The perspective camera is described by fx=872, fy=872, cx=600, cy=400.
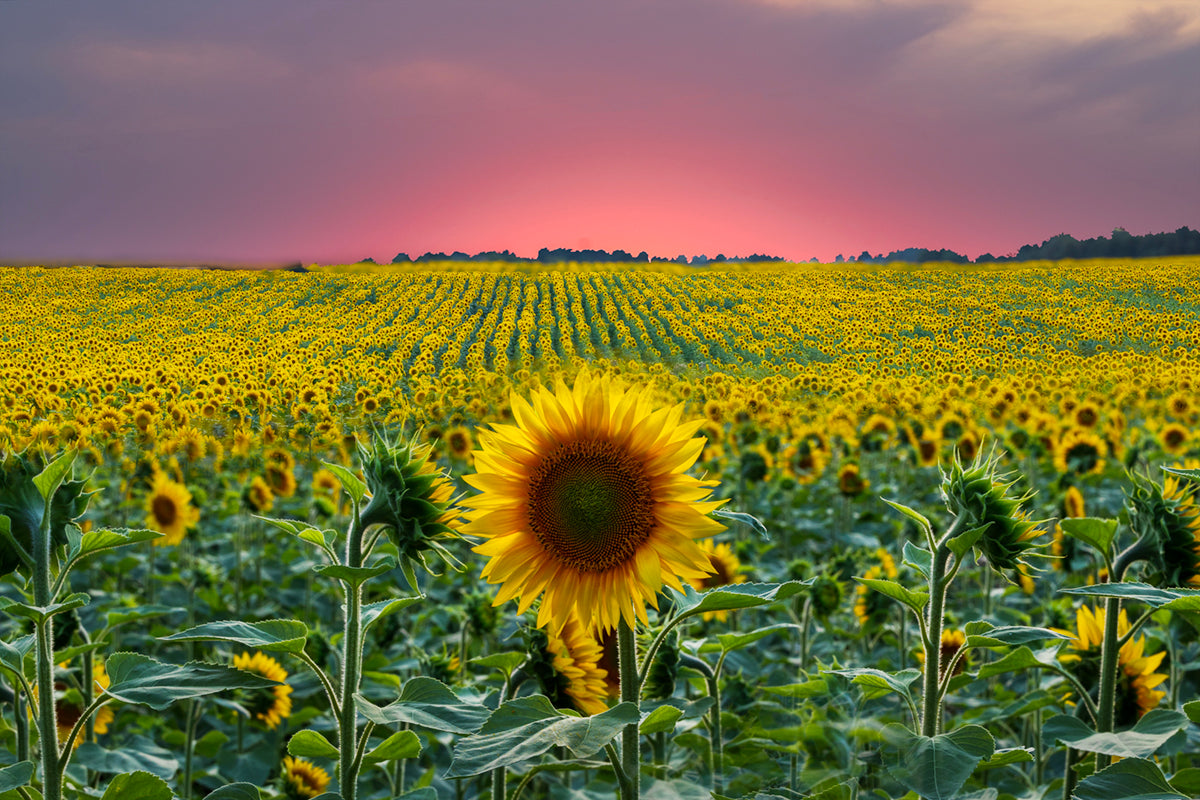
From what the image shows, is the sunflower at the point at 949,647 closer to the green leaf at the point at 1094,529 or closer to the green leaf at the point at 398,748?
the green leaf at the point at 1094,529

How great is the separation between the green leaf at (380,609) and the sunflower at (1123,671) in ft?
5.05

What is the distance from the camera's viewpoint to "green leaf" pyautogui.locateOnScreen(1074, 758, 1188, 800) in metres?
1.03

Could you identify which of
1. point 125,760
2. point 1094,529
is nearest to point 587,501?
point 1094,529

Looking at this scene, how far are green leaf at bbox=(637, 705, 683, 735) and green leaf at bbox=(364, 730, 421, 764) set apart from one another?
0.37 metres

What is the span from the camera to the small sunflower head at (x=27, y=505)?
3.88ft

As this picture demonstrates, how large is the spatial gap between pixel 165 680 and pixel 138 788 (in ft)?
0.50

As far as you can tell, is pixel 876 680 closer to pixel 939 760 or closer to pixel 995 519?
pixel 939 760

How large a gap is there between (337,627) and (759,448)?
325cm

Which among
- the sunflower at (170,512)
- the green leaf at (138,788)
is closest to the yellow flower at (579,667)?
the green leaf at (138,788)

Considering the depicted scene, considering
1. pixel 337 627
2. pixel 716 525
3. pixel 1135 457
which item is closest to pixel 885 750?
pixel 716 525

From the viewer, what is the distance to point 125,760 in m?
1.90

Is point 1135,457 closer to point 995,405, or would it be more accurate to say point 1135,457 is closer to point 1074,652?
point 995,405

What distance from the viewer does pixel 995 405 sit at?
27.1 ft

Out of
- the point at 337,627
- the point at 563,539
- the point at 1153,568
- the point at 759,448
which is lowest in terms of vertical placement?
the point at 337,627
